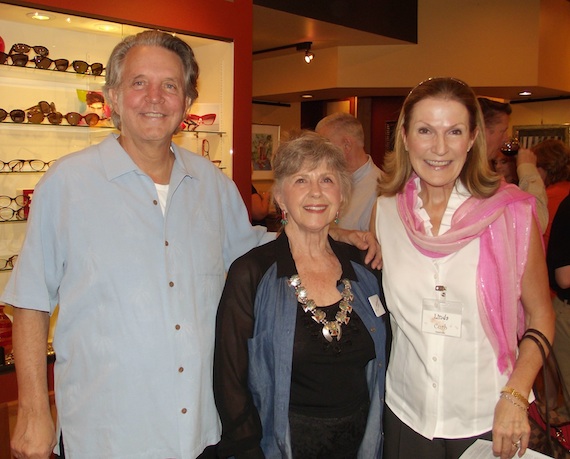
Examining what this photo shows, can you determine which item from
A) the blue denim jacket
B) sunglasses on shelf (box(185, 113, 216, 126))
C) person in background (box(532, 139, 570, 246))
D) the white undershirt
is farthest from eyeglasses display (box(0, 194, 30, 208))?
person in background (box(532, 139, 570, 246))

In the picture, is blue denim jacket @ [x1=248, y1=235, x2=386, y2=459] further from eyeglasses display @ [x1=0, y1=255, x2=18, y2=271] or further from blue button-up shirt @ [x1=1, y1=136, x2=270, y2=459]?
eyeglasses display @ [x1=0, y1=255, x2=18, y2=271]

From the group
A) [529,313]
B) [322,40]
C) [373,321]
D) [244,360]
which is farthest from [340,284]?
[322,40]

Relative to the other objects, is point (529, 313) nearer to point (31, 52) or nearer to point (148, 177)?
point (148, 177)

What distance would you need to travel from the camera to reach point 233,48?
397 centimetres

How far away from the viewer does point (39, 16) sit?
322 centimetres

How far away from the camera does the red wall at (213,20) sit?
320cm

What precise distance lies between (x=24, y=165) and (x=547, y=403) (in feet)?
10.3

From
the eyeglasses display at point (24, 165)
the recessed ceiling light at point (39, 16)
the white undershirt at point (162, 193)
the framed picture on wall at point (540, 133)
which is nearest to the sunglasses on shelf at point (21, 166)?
the eyeglasses display at point (24, 165)

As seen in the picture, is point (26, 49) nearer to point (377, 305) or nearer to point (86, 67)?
point (86, 67)

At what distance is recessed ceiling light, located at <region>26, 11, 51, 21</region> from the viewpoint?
10.3 feet

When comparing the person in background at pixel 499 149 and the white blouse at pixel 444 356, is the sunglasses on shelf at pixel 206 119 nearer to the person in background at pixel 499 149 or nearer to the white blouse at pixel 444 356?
the person in background at pixel 499 149

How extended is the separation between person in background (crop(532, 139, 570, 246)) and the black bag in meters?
3.29

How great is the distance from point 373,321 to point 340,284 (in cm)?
19

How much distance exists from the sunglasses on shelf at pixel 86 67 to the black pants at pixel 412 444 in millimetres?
2853
